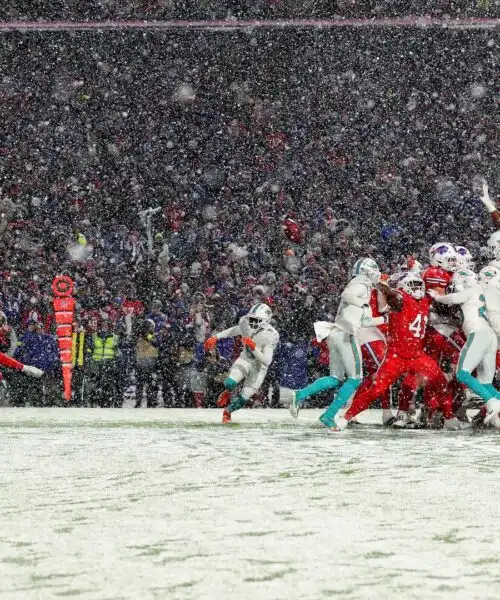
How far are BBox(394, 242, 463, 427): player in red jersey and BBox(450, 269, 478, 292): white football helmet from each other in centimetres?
18

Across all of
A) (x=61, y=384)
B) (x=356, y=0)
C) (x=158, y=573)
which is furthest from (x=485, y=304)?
(x=356, y=0)

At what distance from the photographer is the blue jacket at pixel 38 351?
19484mm

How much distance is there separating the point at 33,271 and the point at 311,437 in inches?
Result: 508

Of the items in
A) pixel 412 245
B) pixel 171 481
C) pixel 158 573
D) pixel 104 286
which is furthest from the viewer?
pixel 412 245

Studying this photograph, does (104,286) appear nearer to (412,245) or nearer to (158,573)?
(412,245)

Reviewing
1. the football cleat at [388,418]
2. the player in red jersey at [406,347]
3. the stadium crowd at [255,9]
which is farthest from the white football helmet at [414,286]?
the stadium crowd at [255,9]

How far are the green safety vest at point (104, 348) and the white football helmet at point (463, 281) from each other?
23.3 ft

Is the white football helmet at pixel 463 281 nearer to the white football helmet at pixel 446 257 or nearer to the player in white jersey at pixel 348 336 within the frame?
the white football helmet at pixel 446 257

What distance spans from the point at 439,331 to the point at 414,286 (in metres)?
0.79

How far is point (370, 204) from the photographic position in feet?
97.5

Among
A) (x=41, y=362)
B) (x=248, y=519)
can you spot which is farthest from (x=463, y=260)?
(x=248, y=519)

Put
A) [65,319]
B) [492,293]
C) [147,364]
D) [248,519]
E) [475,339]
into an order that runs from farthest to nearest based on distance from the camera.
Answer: [65,319], [147,364], [492,293], [475,339], [248,519]

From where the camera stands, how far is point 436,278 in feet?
47.5

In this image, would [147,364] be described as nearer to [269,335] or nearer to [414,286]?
[269,335]
